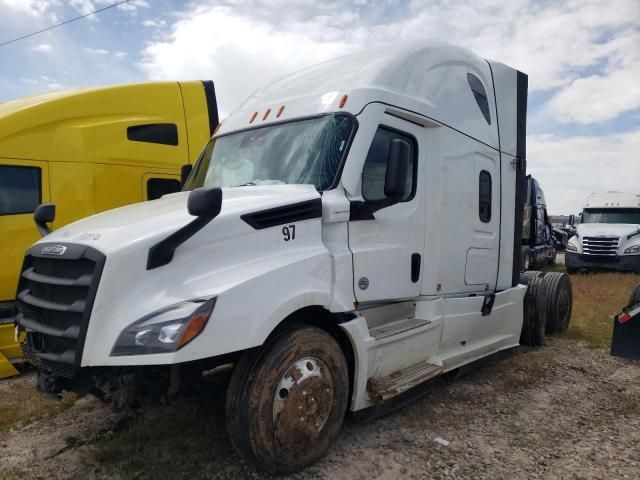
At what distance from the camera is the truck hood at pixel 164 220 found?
3.02m

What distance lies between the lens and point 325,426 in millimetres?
3508

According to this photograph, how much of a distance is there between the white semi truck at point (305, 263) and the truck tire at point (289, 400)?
0.01 metres

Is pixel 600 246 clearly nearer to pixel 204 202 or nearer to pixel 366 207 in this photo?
pixel 366 207

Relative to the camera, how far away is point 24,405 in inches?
184

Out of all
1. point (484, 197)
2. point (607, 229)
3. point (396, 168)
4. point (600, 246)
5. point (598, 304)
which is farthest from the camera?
point (607, 229)

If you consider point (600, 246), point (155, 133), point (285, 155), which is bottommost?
point (600, 246)

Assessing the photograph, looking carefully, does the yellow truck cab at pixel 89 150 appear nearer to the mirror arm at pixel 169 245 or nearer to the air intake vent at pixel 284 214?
the air intake vent at pixel 284 214

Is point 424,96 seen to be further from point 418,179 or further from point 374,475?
point 374,475

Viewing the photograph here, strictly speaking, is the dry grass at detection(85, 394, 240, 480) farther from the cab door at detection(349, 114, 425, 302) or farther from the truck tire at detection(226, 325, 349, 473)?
the cab door at detection(349, 114, 425, 302)

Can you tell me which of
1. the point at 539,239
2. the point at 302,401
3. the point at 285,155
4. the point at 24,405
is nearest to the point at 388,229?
the point at 285,155

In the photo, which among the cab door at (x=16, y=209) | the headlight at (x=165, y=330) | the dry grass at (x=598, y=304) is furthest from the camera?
the dry grass at (x=598, y=304)

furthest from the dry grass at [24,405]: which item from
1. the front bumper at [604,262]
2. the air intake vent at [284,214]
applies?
the front bumper at [604,262]

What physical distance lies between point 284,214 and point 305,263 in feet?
1.19

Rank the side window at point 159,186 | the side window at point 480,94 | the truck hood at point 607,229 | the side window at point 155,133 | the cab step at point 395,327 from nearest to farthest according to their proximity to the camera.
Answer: the cab step at point 395,327
the side window at point 480,94
the side window at point 155,133
the side window at point 159,186
the truck hood at point 607,229
